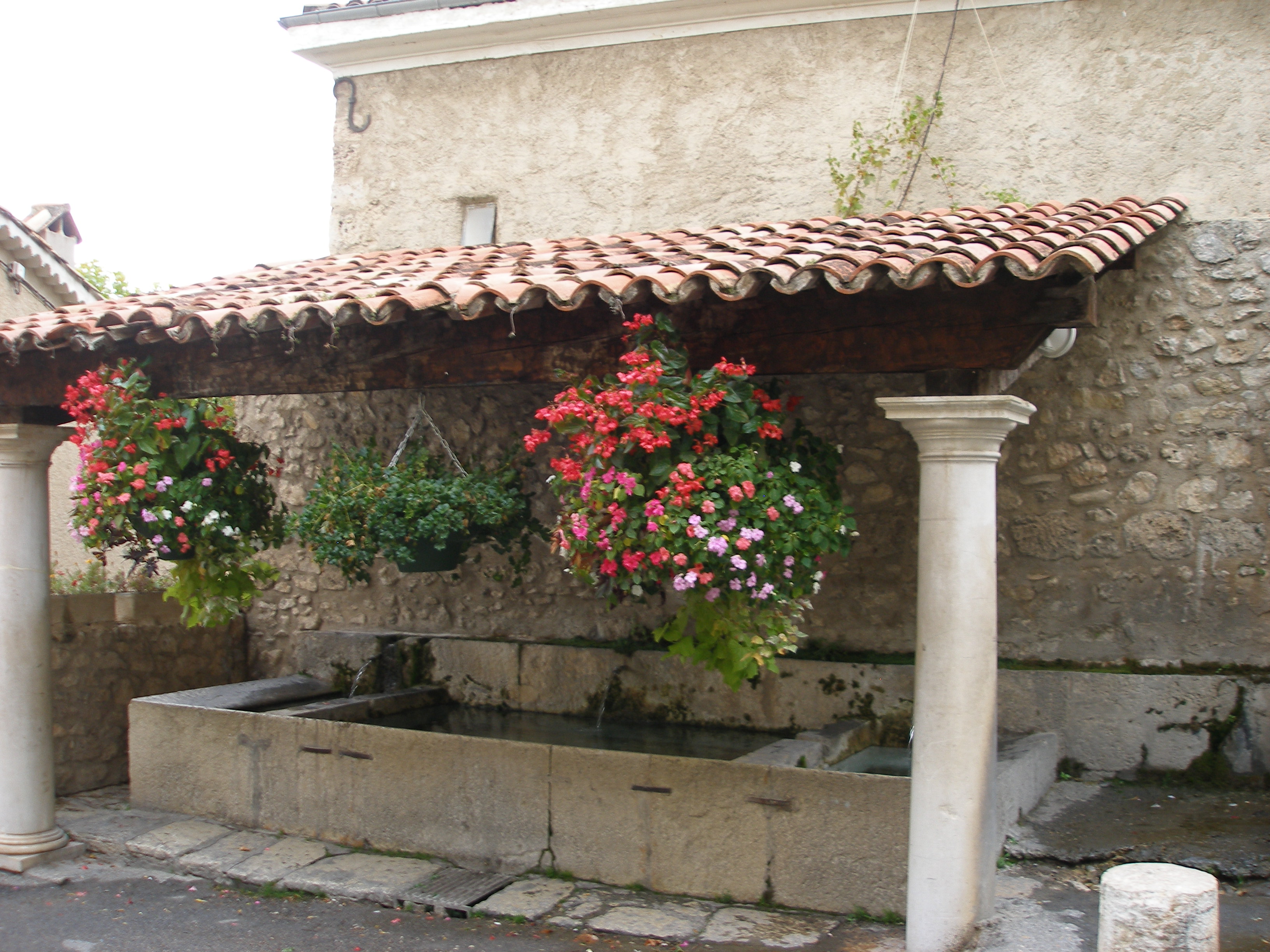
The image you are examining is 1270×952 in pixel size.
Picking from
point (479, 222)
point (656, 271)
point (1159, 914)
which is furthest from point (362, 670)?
point (1159, 914)

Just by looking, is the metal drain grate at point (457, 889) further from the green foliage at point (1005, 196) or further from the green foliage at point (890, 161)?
the green foliage at point (1005, 196)

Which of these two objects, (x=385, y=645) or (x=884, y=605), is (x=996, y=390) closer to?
(x=884, y=605)

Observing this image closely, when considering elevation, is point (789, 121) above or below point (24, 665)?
above

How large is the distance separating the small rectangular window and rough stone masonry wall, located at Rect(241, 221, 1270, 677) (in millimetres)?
2423

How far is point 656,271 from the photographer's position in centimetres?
372

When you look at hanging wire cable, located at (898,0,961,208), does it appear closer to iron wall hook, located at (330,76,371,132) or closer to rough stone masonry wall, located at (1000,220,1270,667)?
rough stone masonry wall, located at (1000,220,1270,667)

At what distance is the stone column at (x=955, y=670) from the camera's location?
139 inches

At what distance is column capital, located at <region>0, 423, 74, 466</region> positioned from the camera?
16.8 feet

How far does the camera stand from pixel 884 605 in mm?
5703

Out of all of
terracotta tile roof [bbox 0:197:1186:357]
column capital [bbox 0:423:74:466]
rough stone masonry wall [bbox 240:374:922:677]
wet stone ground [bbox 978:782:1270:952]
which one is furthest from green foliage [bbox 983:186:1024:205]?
column capital [bbox 0:423:74:466]

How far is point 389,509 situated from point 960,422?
272 cm

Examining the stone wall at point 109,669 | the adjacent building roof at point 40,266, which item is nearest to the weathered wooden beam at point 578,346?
the stone wall at point 109,669

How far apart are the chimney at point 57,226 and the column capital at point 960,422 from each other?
1285 centimetres

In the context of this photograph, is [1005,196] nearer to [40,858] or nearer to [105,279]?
[40,858]
